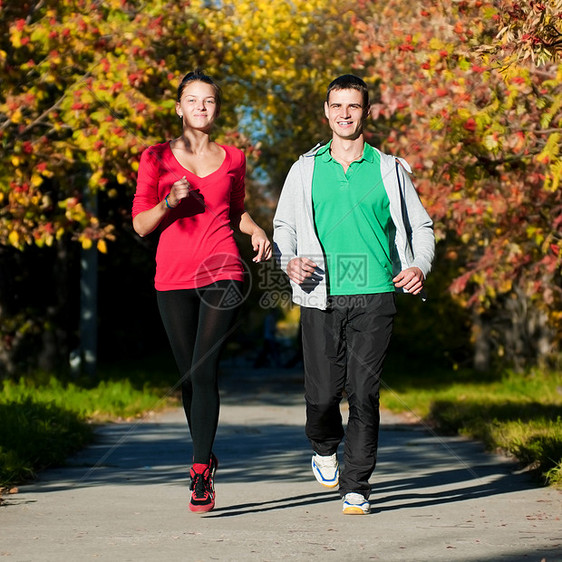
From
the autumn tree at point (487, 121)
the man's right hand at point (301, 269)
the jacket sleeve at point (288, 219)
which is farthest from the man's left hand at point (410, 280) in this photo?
the autumn tree at point (487, 121)

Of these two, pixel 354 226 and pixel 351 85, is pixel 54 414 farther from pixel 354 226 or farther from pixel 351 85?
pixel 351 85

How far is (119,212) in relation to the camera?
58.3ft

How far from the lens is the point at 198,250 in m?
5.75

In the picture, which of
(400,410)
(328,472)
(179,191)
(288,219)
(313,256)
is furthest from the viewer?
(400,410)

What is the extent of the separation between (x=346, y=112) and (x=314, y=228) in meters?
0.60


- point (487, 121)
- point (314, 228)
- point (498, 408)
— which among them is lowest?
point (498, 408)

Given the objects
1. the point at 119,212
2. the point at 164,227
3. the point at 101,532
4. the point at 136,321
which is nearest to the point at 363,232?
the point at 164,227

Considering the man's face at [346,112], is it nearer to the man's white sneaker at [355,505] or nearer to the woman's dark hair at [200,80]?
the woman's dark hair at [200,80]

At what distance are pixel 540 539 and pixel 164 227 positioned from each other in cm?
232

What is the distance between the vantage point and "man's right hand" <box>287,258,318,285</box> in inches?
221

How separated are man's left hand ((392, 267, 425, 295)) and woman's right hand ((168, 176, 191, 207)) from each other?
107 cm

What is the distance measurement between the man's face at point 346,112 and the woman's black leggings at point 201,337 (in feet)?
3.05

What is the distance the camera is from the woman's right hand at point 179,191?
549cm

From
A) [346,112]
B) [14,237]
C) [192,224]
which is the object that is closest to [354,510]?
[192,224]
